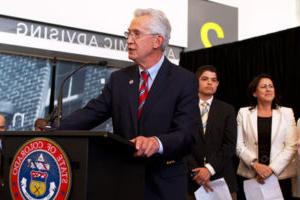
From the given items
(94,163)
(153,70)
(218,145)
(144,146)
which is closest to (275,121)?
(218,145)

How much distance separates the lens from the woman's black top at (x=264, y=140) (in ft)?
11.5

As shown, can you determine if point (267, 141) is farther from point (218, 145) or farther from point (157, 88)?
point (157, 88)

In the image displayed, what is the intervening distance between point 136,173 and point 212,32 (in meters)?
5.51

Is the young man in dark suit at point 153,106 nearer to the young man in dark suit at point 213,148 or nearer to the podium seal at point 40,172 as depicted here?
the podium seal at point 40,172

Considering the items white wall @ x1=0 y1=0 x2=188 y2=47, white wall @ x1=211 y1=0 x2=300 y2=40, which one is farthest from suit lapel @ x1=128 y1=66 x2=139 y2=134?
white wall @ x1=211 y1=0 x2=300 y2=40

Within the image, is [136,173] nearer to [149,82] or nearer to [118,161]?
[118,161]

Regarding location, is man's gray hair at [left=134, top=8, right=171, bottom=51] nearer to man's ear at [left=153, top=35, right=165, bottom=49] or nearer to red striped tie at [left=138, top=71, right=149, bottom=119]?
man's ear at [left=153, top=35, right=165, bottom=49]

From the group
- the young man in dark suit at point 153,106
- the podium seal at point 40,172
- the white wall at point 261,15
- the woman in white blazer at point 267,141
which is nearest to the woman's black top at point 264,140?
the woman in white blazer at point 267,141

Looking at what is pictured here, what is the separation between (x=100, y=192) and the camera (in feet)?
4.44

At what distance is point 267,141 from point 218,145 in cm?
47

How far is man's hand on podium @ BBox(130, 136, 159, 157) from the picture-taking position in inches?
55.0

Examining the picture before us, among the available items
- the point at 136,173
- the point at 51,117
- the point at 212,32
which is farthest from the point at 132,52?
the point at 212,32

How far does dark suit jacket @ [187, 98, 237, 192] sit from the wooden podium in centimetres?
174

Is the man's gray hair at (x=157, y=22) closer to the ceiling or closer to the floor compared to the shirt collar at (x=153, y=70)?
closer to the ceiling
